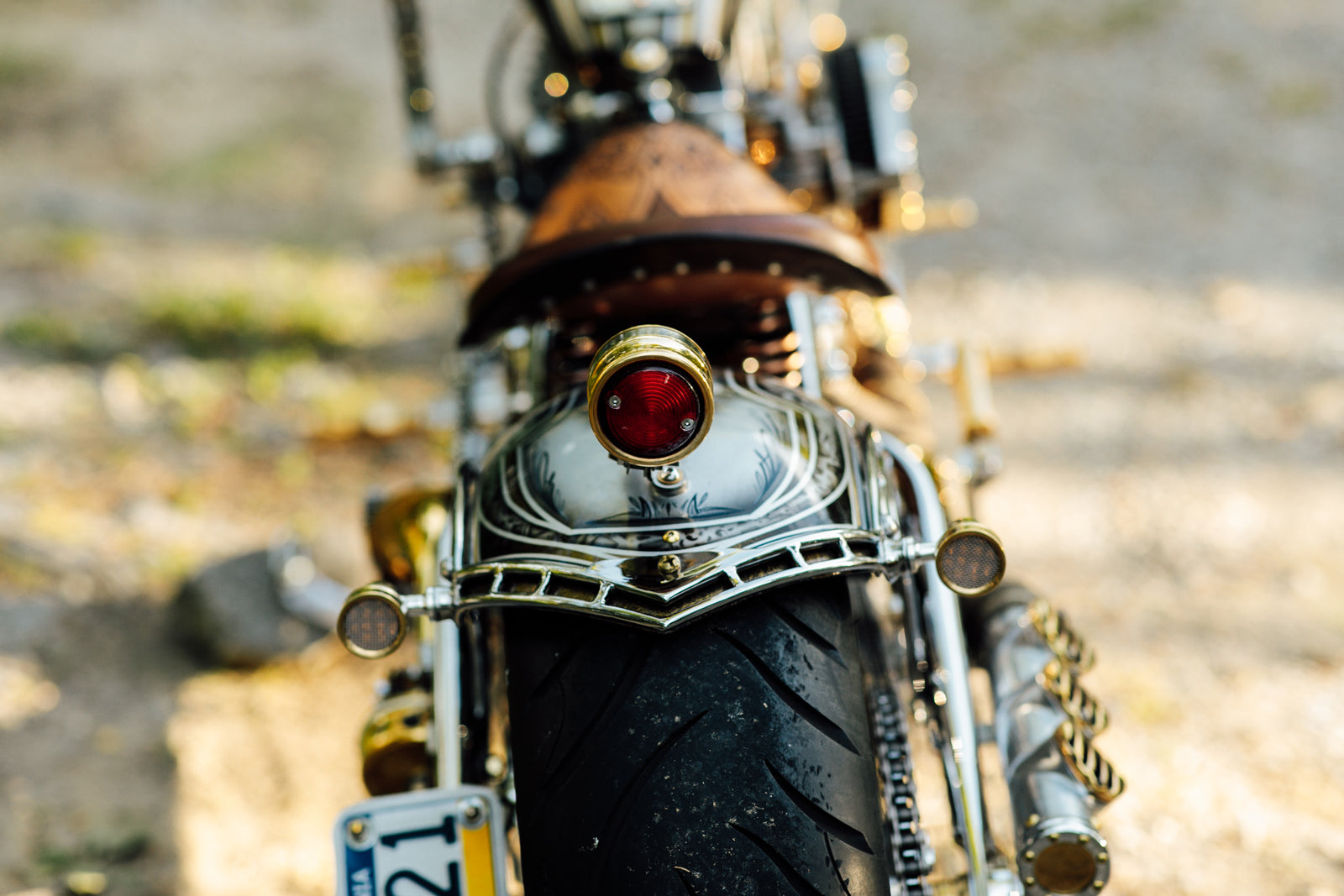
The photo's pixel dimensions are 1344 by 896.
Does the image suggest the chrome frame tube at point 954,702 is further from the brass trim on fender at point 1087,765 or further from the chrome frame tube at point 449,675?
the chrome frame tube at point 449,675

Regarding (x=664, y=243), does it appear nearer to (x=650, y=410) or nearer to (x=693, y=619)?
(x=650, y=410)

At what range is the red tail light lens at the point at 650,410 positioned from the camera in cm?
128

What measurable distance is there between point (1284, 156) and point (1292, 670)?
342 cm

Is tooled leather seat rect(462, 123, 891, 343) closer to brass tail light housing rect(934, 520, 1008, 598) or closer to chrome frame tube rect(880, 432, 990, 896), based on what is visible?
chrome frame tube rect(880, 432, 990, 896)

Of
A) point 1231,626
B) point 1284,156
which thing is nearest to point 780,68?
point 1231,626

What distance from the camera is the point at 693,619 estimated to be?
131 cm

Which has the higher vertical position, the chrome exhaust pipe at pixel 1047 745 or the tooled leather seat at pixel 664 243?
the tooled leather seat at pixel 664 243

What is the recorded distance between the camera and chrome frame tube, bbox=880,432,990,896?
57.3 inches

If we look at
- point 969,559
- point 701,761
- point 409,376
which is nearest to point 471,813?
point 701,761

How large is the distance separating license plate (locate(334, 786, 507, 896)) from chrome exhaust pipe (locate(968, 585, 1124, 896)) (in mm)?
684

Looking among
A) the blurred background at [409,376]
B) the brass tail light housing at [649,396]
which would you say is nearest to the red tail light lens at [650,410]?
the brass tail light housing at [649,396]

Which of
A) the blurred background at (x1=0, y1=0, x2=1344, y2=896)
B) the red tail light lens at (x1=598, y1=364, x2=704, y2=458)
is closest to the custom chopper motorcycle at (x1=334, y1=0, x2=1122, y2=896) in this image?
the red tail light lens at (x1=598, y1=364, x2=704, y2=458)

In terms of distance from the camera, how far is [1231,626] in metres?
2.98

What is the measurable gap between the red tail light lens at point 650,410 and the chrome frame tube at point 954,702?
40 cm
